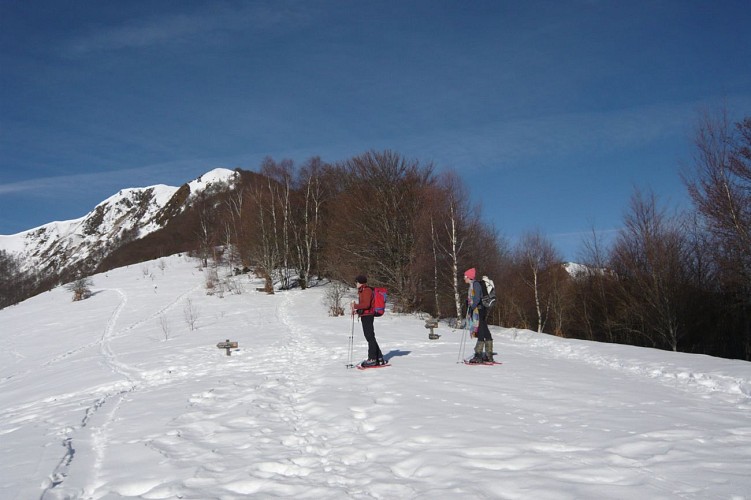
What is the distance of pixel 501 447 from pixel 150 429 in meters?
4.43

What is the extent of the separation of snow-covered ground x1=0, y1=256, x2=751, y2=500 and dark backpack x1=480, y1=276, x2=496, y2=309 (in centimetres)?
141

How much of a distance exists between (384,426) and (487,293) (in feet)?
17.7

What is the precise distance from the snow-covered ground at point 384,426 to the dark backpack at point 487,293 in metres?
1.41

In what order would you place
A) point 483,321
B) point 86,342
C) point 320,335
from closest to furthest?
point 483,321
point 320,335
point 86,342

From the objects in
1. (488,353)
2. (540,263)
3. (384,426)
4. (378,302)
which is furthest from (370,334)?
(540,263)

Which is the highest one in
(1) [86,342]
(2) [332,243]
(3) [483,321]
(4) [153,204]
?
(4) [153,204]

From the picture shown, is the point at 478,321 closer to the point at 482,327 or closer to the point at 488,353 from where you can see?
the point at 482,327

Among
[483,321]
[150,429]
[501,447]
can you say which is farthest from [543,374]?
[150,429]

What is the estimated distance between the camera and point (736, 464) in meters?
3.98

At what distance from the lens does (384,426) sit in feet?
18.4

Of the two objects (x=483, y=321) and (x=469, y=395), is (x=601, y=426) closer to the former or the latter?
(x=469, y=395)

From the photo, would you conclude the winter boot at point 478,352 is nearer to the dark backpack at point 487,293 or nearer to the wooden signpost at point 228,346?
the dark backpack at point 487,293

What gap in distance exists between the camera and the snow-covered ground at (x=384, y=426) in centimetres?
390

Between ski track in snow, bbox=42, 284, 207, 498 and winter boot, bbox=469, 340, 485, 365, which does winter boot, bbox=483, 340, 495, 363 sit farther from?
ski track in snow, bbox=42, 284, 207, 498
